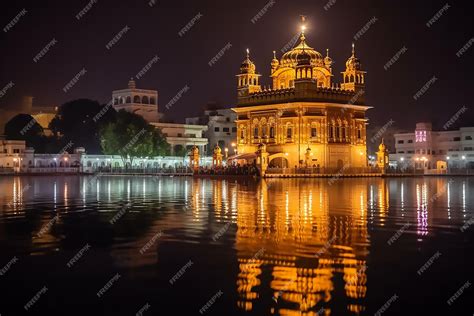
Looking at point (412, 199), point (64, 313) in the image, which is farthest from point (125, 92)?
point (64, 313)

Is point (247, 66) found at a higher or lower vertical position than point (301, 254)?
higher

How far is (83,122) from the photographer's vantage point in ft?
307

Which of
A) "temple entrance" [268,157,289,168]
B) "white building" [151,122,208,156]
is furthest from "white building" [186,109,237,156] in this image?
"temple entrance" [268,157,289,168]

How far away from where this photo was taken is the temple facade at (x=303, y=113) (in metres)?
66.6

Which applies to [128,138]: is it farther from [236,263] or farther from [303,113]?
[236,263]

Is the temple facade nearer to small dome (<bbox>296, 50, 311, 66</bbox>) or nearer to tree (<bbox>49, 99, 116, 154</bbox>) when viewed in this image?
small dome (<bbox>296, 50, 311, 66</bbox>)

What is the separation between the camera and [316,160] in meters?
67.0

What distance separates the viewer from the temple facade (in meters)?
66.6

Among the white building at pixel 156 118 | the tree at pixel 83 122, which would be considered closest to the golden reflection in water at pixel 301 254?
the tree at pixel 83 122

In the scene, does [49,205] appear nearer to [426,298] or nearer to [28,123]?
[426,298]

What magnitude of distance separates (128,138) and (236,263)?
232 ft

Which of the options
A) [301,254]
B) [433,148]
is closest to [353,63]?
[433,148]

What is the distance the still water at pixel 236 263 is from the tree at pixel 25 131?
8086cm

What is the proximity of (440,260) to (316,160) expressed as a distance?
55578 mm
